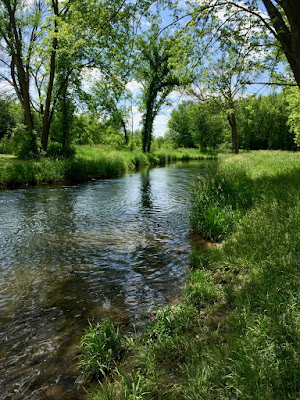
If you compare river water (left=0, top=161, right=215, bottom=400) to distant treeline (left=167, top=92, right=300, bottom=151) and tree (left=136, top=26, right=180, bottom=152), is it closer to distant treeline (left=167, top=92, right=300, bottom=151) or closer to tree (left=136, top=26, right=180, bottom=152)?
tree (left=136, top=26, right=180, bottom=152)

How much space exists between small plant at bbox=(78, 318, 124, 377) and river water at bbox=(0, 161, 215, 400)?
14cm

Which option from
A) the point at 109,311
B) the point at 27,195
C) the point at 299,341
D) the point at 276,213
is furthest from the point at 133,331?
the point at 27,195

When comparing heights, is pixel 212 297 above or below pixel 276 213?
Answer: below

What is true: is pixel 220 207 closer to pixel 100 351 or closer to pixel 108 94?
pixel 100 351

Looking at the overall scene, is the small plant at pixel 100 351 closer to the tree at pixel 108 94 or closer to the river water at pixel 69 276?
the river water at pixel 69 276

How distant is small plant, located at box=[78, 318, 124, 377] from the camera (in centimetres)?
257

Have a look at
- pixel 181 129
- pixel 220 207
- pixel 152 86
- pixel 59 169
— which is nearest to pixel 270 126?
pixel 181 129

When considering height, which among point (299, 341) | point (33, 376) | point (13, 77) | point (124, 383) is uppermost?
point (13, 77)

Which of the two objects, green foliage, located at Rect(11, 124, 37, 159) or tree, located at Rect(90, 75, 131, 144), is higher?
tree, located at Rect(90, 75, 131, 144)

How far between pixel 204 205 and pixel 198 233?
82 cm

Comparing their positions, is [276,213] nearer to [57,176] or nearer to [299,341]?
[299,341]

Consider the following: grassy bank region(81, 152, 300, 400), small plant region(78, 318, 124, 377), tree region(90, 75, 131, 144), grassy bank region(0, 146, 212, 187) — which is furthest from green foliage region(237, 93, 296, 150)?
small plant region(78, 318, 124, 377)

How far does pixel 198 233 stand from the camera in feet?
22.7

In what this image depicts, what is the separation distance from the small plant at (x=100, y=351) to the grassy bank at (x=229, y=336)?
0.09 ft
